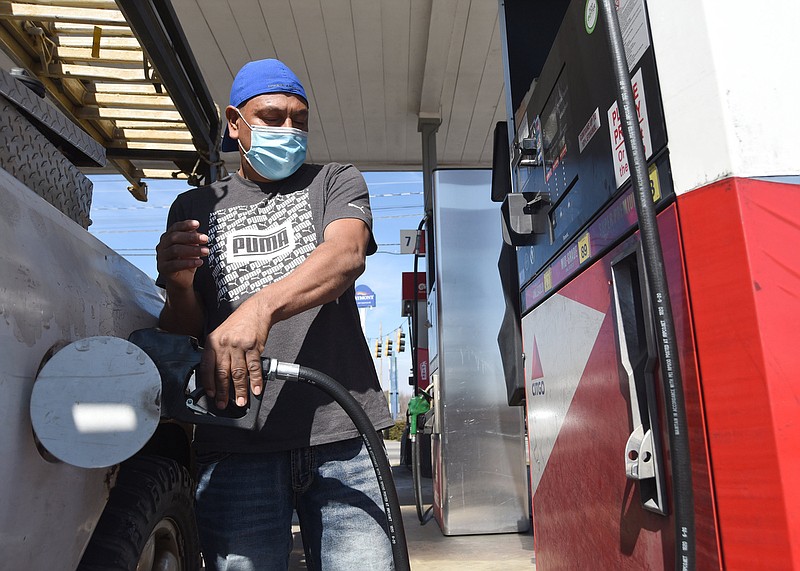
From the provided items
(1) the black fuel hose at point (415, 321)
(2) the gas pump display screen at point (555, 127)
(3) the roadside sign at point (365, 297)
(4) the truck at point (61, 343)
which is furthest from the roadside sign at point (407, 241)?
(3) the roadside sign at point (365, 297)

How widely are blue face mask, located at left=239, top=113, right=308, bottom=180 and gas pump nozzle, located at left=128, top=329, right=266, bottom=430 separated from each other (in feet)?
1.81

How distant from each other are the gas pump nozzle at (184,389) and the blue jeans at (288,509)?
203mm

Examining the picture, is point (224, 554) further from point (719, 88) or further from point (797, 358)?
point (719, 88)

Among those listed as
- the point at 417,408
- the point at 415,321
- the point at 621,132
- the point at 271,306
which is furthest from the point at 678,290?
the point at 415,321

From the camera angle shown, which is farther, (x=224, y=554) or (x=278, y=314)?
(x=224, y=554)

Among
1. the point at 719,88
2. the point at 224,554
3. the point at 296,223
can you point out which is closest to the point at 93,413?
the point at 224,554

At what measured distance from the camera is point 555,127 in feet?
6.34

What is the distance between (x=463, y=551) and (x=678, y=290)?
3.78m

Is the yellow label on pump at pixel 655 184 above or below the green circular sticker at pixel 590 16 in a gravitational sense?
below

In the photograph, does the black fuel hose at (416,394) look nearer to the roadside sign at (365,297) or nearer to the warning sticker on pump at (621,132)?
the warning sticker on pump at (621,132)

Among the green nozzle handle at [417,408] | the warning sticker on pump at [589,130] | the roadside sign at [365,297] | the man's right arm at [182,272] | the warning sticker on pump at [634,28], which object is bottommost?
the green nozzle handle at [417,408]

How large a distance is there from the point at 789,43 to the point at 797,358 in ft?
1.76

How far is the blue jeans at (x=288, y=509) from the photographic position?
5.01 ft

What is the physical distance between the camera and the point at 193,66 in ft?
9.12
